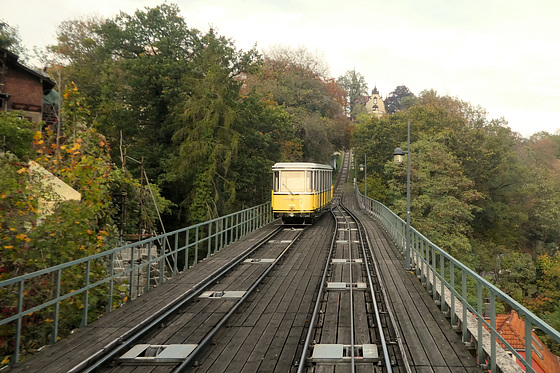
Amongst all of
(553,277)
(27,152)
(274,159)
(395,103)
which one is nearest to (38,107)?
(27,152)

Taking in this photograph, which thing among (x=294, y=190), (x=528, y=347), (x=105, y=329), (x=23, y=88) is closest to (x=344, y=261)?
(x=294, y=190)


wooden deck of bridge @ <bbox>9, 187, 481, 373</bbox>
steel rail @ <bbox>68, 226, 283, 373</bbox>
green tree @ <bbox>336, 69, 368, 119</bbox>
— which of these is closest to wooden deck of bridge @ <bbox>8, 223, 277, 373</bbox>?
wooden deck of bridge @ <bbox>9, 187, 481, 373</bbox>

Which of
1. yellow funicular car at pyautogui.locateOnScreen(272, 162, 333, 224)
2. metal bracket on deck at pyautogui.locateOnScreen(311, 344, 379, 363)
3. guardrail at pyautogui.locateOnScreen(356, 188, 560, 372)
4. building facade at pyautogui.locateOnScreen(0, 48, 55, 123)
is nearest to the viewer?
guardrail at pyautogui.locateOnScreen(356, 188, 560, 372)

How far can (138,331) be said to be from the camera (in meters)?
7.76

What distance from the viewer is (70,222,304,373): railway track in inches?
257

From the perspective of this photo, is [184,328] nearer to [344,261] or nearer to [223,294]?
[223,294]

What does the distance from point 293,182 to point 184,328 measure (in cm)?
1543

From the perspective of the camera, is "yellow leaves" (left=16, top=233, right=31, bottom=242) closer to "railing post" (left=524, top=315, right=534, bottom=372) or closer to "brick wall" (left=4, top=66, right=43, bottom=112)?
"railing post" (left=524, top=315, right=534, bottom=372)

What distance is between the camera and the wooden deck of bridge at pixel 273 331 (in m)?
6.50

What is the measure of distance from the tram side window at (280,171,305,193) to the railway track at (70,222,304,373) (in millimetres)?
9519

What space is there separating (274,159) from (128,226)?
18250mm

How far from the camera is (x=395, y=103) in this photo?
142125 millimetres

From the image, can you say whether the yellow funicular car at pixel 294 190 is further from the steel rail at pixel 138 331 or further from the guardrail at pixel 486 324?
the guardrail at pixel 486 324

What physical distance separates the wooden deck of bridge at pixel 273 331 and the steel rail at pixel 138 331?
193mm
